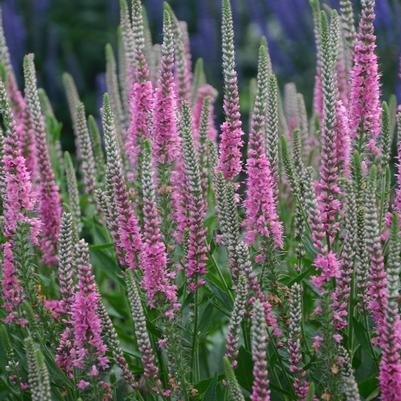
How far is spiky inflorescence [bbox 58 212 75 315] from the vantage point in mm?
3622

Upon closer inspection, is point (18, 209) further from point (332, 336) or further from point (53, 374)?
point (332, 336)

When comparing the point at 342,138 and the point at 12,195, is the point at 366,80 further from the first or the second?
the point at 12,195

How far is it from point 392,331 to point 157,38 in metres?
9.19

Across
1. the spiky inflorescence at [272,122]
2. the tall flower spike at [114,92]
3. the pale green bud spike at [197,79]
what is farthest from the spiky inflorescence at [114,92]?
the spiky inflorescence at [272,122]

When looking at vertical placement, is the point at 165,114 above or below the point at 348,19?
below

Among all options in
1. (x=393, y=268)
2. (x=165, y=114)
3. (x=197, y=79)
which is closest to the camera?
(x=393, y=268)

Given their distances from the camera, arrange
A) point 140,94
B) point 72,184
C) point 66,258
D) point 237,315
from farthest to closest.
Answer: point 72,184 → point 140,94 → point 66,258 → point 237,315

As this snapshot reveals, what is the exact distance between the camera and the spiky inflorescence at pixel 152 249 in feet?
11.8

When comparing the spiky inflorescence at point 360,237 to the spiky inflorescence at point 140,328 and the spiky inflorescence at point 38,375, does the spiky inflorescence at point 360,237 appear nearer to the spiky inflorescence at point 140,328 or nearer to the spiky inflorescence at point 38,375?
the spiky inflorescence at point 140,328

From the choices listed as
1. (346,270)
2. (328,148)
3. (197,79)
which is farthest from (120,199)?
(197,79)

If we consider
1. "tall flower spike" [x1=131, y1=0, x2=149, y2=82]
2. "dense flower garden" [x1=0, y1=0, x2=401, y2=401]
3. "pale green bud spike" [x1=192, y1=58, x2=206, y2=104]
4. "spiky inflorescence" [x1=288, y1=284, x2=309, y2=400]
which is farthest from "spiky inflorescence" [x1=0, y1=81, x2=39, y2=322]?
"pale green bud spike" [x1=192, y1=58, x2=206, y2=104]

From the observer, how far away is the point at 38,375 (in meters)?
3.11

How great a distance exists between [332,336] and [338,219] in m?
0.66

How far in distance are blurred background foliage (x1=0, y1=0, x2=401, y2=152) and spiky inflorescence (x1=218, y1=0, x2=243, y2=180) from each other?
212 inches
